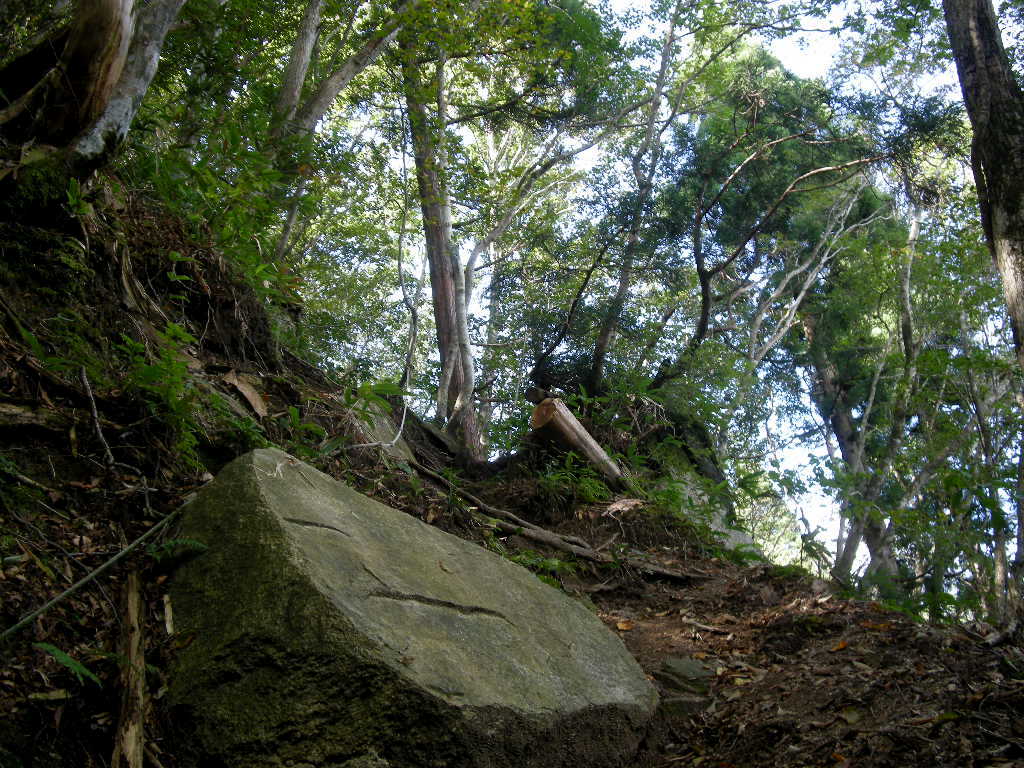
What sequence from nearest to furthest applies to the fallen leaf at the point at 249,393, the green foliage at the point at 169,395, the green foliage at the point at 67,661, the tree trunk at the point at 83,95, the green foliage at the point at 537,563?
the green foliage at the point at 67,661 → the green foliage at the point at 169,395 → the tree trunk at the point at 83,95 → the fallen leaf at the point at 249,393 → the green foliage at the point at 537,563

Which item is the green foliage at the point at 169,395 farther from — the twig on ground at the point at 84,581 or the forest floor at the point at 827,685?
the forest floor at the point at 827,685

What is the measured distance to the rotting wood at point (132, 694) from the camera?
6.24 feet

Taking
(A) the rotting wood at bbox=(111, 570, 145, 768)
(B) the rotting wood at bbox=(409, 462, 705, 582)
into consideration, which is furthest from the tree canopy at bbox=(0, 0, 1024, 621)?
(A) the rotting wood at bbox=(111, 570, 145, 768)

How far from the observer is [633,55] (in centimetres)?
1473

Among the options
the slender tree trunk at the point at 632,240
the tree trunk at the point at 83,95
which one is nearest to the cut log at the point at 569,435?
the slender tree trunk at the point at 632,240

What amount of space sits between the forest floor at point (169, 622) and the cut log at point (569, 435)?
270cm

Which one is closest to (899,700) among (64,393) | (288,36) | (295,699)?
(295,699)

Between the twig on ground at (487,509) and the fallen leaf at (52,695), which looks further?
the twig on ground at (487,509)

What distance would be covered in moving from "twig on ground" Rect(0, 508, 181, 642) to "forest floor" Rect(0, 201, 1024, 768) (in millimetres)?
47

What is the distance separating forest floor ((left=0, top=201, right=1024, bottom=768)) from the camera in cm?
212

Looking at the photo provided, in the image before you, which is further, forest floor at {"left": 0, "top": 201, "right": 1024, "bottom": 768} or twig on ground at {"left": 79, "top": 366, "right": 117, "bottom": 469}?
twig on ground at {"left": 79, "top": 366, "right": 117, "bottom": 469}

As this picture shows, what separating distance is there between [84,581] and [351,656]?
0.92 metres

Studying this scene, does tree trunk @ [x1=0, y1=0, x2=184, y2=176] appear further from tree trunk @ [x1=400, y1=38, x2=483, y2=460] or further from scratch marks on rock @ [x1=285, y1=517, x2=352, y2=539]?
tree trunk @ [x1=400, y1=38, x2=483, y2=460]

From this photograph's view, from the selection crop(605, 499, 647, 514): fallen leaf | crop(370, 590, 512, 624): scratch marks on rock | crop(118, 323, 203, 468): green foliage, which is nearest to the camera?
crop(370, 590, 512, 624): scratch marks on rock
